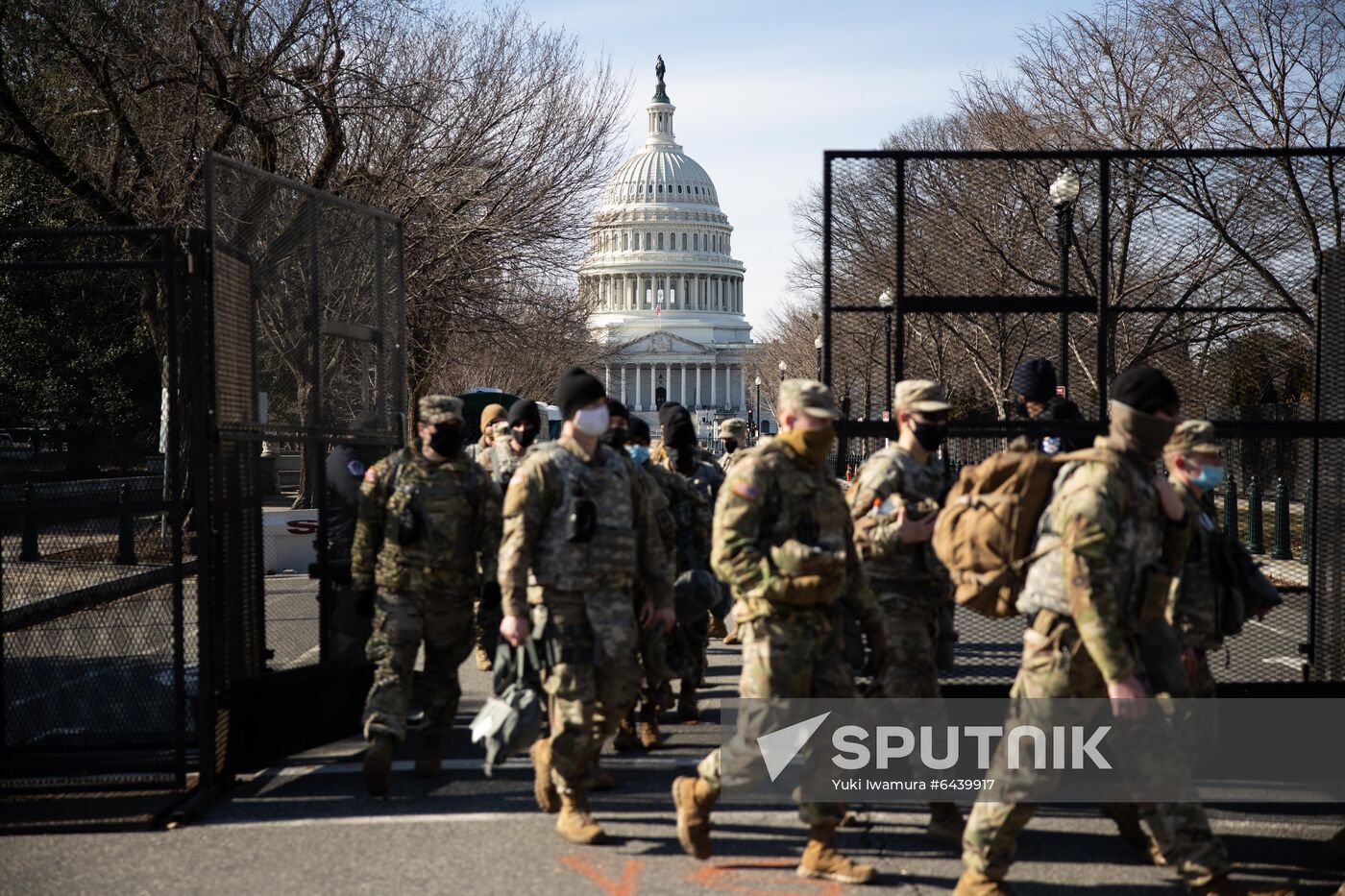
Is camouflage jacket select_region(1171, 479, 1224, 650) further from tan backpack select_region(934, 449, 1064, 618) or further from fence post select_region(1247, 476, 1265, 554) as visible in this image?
fence post select_region(1247, 476, 1265, 554)

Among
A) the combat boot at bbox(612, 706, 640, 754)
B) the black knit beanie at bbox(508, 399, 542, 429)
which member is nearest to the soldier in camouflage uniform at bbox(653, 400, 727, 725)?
the combat boot at bbox(612, 706, 640, 754)

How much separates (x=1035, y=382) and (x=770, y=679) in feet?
9.45

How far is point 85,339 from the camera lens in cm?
2558

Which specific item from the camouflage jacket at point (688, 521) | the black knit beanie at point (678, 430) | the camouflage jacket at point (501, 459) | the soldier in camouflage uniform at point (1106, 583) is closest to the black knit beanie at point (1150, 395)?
the soldier in camouflage uniform at point (1106, 583)

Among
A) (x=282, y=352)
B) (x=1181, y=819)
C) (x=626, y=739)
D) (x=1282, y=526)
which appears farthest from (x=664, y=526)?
(x=1282, y=526)

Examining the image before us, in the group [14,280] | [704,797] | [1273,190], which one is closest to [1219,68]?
[1273,190]

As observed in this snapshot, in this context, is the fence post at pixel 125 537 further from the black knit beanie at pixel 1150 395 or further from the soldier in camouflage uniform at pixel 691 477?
the black knit beanie at pixel 1150 395

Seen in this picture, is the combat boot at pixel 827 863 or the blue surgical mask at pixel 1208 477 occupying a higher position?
the blue surgical mask at pixel 1208 477

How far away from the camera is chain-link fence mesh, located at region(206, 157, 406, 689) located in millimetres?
6363

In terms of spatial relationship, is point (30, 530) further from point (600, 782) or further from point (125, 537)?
point (600, 782)

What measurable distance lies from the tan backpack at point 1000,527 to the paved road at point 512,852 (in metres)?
1.07

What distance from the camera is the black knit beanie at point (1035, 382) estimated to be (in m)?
7.25

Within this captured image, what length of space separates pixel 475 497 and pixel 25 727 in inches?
111

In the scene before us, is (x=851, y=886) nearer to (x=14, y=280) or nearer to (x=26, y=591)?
(x=26, y=591)
